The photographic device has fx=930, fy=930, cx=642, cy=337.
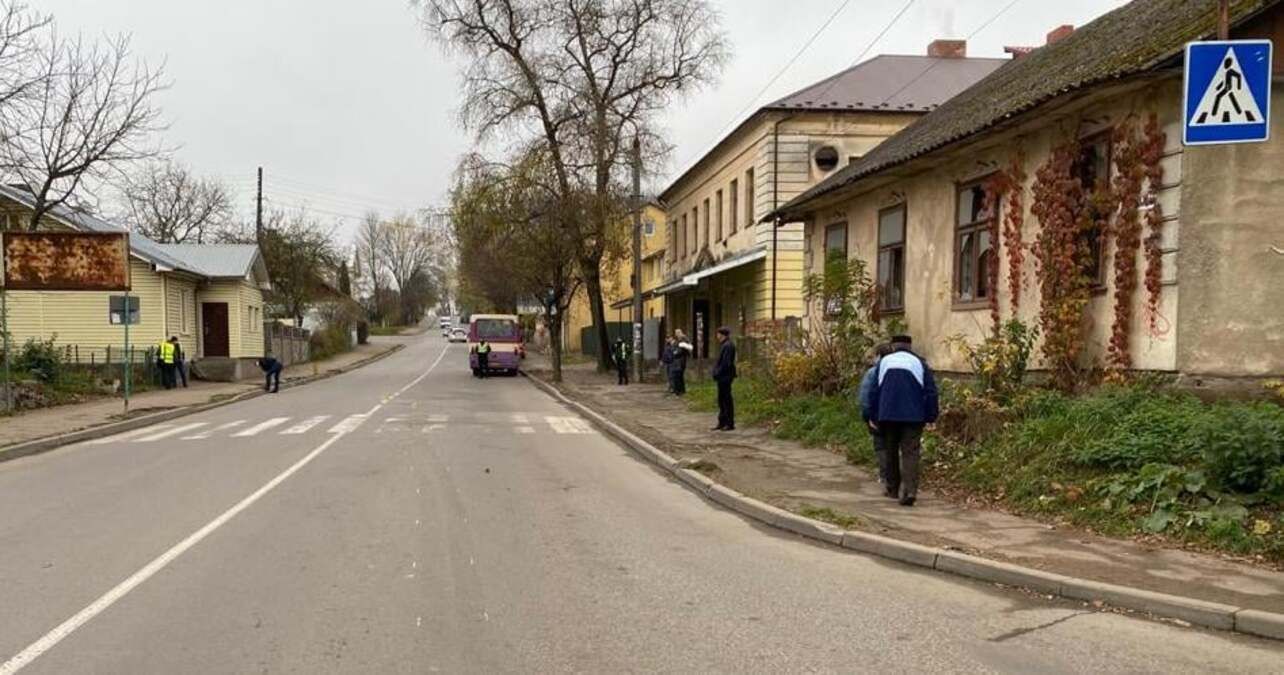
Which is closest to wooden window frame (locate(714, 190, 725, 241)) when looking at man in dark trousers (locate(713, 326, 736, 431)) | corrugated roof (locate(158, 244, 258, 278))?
man in dark trousers (locate(713, 326, 736, 431))

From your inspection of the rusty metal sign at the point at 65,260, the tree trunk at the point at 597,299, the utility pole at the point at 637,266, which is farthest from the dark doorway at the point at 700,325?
the rusty metal sign at the point at 65,260

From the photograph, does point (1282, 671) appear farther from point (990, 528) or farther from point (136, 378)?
point (136, 378)

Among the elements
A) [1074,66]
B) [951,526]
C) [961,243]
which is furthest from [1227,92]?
[961,243]

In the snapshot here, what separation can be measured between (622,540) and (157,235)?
61.1 meters

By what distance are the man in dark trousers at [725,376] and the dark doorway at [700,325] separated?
59.4 feet

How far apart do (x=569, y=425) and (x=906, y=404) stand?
1025cm

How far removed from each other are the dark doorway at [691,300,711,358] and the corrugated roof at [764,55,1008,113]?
30.8ft

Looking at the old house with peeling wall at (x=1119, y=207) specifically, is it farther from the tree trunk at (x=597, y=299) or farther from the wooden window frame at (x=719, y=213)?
the tree trunk at (x=597, y=299)

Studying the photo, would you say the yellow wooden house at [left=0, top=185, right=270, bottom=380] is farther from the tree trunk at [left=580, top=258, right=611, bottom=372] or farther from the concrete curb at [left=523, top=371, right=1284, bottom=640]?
the concrete curb at [left=523, top=371, right=1284, bottom=640]

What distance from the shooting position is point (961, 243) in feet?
44.2

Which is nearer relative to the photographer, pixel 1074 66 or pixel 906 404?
pixel 906 404

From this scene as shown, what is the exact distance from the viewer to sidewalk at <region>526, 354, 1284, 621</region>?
20.0 feet

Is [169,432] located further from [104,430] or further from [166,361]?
[166,361]

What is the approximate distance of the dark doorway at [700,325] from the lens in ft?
111
